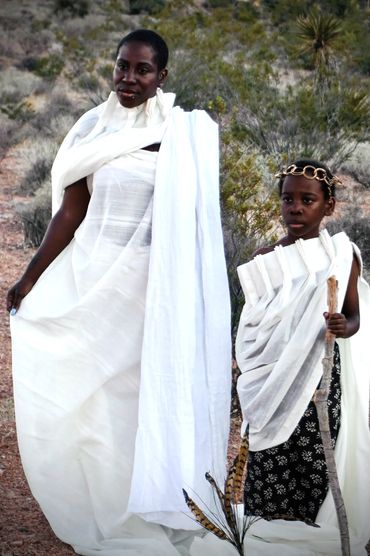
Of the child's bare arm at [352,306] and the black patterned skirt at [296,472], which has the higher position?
the child's bare arm at [352,306]

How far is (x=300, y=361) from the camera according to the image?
3.30 m

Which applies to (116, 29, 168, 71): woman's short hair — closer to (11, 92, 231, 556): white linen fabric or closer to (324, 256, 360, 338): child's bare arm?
(11, 92, 231, 556): white linen fabric

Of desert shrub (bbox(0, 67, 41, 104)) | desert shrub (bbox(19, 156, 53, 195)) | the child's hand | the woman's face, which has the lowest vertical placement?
the child's hand

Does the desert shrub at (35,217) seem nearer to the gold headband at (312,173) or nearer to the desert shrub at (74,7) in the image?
the gold headband at (312,173)

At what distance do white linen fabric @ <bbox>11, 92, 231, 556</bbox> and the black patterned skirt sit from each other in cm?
19

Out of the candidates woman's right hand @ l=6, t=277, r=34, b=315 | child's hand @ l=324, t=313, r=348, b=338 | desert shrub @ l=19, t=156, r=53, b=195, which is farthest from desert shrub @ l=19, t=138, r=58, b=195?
child's hand @ l=324, t=313, r=348, b=338

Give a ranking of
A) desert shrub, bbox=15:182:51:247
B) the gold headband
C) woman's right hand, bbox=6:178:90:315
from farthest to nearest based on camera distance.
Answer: desert shrub, bbox=15:182:51:247
woman's right hand, bbox=6:178:90:315
the gold headband

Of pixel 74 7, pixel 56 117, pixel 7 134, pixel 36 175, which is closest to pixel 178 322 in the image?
pixel 36 175

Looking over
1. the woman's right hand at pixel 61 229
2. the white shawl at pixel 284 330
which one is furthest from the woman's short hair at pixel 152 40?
the white shawl at pixel 284 330

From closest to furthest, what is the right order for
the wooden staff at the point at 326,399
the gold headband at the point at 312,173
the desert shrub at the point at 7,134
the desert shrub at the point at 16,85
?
the wooden staff at the point at 326,399 < the gold headband at the point at 312,173 < the desert shrub at the point at 7,134 < the desert shrub at the point at 16,85

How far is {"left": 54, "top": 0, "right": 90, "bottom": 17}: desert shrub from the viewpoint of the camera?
3631 cm

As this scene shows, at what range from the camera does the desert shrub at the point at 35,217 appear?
898 cm

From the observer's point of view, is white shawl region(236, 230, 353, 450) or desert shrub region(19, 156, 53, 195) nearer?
white shawl region(236, 230, 353, 450)

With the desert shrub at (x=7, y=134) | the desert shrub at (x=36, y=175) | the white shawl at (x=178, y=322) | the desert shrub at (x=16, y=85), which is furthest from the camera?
the desert shrub at (x=16, y=85)
